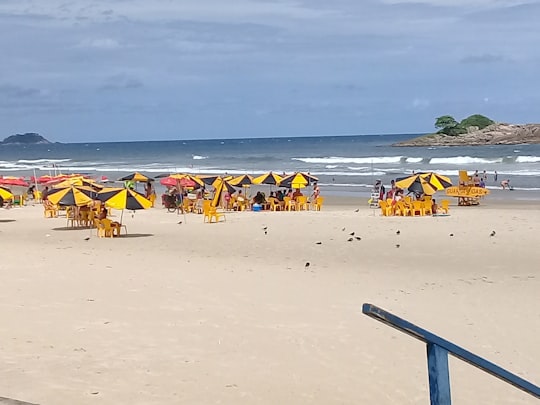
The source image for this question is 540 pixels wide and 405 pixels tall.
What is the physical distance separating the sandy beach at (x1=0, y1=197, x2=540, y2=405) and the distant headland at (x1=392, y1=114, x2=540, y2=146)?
3526 inches

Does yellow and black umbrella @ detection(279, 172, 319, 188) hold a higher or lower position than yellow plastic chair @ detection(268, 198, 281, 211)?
higher

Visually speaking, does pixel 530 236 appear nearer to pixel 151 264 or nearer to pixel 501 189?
Result: pixel 151 264

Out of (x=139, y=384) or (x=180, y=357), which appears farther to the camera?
(x=180, y=357)

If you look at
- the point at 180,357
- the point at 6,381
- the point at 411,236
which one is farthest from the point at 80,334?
the point at 411,236

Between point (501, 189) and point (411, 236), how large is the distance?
1885cm

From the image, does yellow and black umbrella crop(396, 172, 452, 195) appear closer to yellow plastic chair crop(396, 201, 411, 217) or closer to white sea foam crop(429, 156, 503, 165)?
yellow plastic chair crop(396, 201, 411, 217)

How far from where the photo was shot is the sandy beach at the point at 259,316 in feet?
20.4

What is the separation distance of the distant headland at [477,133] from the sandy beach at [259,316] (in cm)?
8956

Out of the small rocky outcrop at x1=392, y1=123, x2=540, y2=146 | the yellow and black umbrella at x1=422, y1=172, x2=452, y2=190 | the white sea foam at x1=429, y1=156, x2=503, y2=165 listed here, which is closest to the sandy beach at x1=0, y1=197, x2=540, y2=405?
the yellow and black umbrella at x1=422, y1=172, x2=452, y2=190

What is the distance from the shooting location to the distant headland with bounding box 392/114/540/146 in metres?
103

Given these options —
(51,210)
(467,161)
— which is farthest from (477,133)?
(51,210)

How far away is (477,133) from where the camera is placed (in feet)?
354

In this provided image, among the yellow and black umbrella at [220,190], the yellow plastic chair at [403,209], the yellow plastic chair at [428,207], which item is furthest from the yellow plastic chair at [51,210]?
the yellow plastic chair at [428,207]

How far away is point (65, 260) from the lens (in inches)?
512
